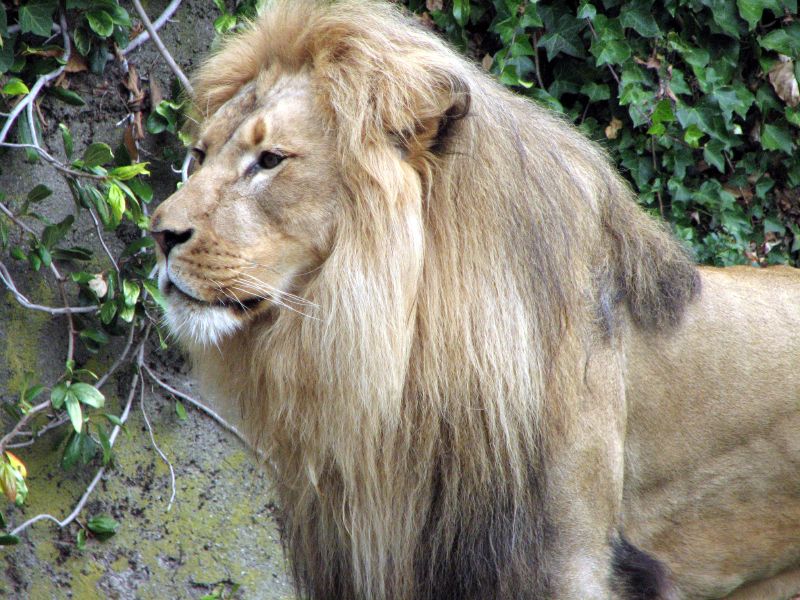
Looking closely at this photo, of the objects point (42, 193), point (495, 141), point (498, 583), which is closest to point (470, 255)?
point (495, 141)

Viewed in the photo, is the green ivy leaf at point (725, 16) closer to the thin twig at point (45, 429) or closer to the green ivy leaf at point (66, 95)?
the green ivy leaf at point (66, 95)

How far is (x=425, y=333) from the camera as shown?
2.36 m

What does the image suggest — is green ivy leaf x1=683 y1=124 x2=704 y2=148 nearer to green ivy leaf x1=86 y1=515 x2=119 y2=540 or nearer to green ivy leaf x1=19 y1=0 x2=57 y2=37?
green ivy leaf x1=19 y1=0 x2=57 y2=37

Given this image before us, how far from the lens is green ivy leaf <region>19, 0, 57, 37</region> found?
3.38m

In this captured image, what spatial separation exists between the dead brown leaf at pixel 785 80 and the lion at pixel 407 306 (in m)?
2.53

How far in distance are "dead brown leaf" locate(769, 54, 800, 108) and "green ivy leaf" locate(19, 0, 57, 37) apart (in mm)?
3303

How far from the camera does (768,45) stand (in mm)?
4660

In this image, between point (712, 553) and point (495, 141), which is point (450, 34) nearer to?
point (495, 141)

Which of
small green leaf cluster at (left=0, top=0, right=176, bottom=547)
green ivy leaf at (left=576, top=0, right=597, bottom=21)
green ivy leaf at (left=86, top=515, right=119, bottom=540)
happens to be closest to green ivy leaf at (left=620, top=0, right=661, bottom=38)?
green ivy leaf at (left=576, top=0, right=597, bottom=21)

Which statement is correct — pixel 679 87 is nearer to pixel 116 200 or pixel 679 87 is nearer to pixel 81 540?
pixel 116 200

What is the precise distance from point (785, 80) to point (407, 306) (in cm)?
323

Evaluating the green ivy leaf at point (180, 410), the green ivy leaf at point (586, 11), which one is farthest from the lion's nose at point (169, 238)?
the green ivy leaf at point (586, 11)

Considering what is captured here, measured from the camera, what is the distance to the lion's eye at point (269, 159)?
2.31 metres

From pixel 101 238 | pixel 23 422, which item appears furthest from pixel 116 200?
pixel 23 422
